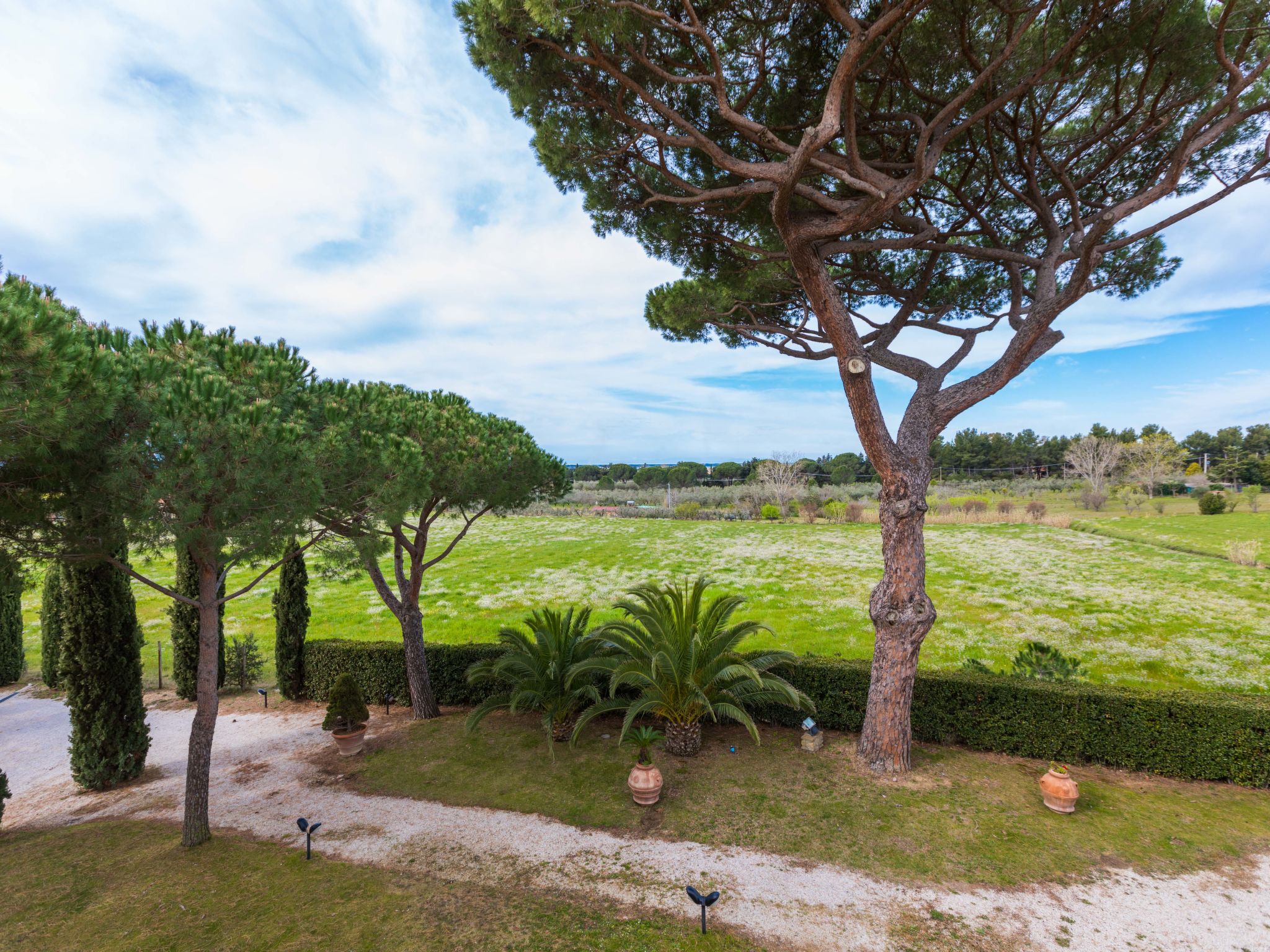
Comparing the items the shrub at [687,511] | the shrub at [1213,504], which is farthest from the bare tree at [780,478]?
the shrub at [1213,504]

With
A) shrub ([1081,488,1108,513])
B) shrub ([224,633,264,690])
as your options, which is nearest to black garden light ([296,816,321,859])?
shrub ([224,633,264,690])

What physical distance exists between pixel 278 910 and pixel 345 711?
321 cm

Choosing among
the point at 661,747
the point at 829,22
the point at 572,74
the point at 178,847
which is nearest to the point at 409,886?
the point at 178,847

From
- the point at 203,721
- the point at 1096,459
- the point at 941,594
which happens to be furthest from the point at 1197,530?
the point at 203,721

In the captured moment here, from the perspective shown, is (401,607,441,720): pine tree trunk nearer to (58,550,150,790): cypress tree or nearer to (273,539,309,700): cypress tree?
(273,539,309,700): cypress tree

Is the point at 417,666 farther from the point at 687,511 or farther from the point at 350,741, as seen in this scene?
the point at 687,511

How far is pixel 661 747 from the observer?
707 centimetres

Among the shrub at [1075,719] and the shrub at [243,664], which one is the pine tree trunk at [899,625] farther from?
the shrub at [243,664]

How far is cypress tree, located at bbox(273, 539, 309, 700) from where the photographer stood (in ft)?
30.5

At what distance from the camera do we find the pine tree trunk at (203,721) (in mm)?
5297

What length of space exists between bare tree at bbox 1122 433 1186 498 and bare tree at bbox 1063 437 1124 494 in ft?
3.52

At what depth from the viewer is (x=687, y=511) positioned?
123 feet

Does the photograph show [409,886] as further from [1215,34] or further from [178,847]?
[1215,34]

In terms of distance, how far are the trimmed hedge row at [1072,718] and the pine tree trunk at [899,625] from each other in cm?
72
